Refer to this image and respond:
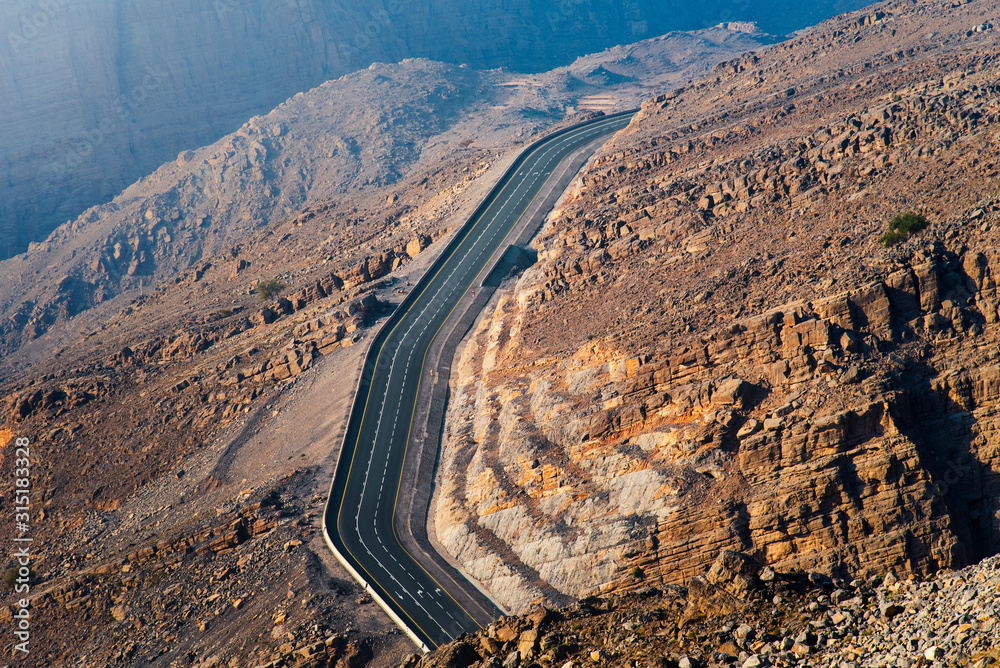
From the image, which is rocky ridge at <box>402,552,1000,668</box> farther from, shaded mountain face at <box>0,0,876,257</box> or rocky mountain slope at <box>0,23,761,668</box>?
shaded mountain face at <box>0,0,876,257</box>

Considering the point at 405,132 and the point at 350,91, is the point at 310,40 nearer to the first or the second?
the point at 350,91

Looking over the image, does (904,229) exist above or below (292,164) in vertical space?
below

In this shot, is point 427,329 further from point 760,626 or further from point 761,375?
point 760,626

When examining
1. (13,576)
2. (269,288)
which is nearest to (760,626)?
(13,576)

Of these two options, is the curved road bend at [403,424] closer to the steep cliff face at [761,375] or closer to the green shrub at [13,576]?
the steep cliff face at [761,375]

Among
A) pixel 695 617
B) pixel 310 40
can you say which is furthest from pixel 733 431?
pixel 310 40

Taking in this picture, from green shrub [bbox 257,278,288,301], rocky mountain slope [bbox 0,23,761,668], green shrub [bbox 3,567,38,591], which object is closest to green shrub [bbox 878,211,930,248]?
rocky mountain slope [bbox 0,23,761,668]

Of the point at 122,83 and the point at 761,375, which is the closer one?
the point at 761,375
